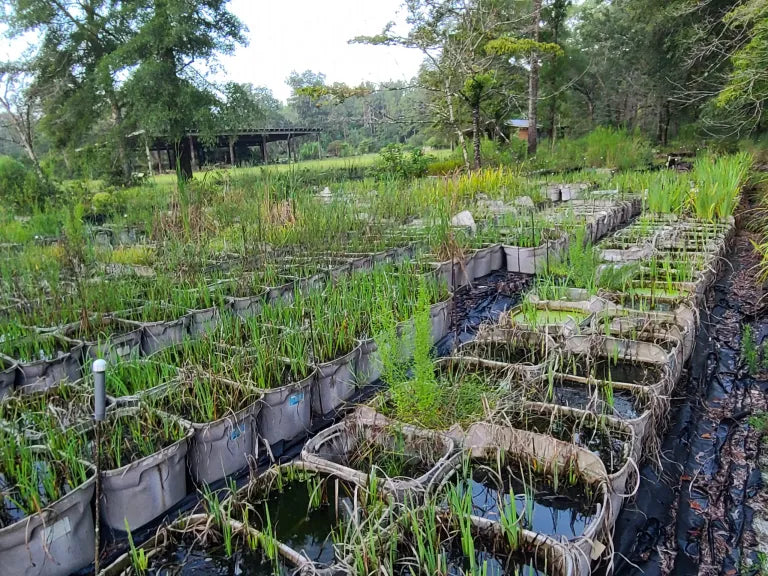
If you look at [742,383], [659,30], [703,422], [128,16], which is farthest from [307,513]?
[659,30]

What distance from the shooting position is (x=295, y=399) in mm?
2547

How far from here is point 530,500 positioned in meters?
1.70

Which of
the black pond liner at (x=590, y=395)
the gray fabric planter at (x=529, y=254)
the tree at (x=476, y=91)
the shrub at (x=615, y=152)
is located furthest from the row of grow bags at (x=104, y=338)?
the shrub at (x=615, y=152)

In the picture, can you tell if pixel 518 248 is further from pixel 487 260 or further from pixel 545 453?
pixel 545 453

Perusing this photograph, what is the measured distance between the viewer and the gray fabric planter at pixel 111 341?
114 inches

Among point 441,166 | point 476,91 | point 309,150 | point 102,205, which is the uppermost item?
point 476,91

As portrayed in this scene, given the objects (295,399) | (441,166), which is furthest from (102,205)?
(295,399)

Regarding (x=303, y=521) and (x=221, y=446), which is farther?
(x=221, y=446)

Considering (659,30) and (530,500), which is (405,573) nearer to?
(530,500)

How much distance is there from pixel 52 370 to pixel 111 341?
0.31 m

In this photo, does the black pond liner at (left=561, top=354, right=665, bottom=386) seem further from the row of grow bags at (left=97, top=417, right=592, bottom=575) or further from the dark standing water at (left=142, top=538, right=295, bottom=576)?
the dark standing water at (left=142, top=538, right=295, bottom=576)

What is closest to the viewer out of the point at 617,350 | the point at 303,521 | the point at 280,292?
the point at 303,521

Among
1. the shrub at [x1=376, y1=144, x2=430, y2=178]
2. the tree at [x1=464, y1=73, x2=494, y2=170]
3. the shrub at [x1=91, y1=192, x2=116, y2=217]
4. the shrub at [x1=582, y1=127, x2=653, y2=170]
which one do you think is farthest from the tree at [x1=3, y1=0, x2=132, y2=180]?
the shrub at [x1=582, y1=127, x2=653, y2=170]

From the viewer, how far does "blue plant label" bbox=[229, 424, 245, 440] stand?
7.52ft
